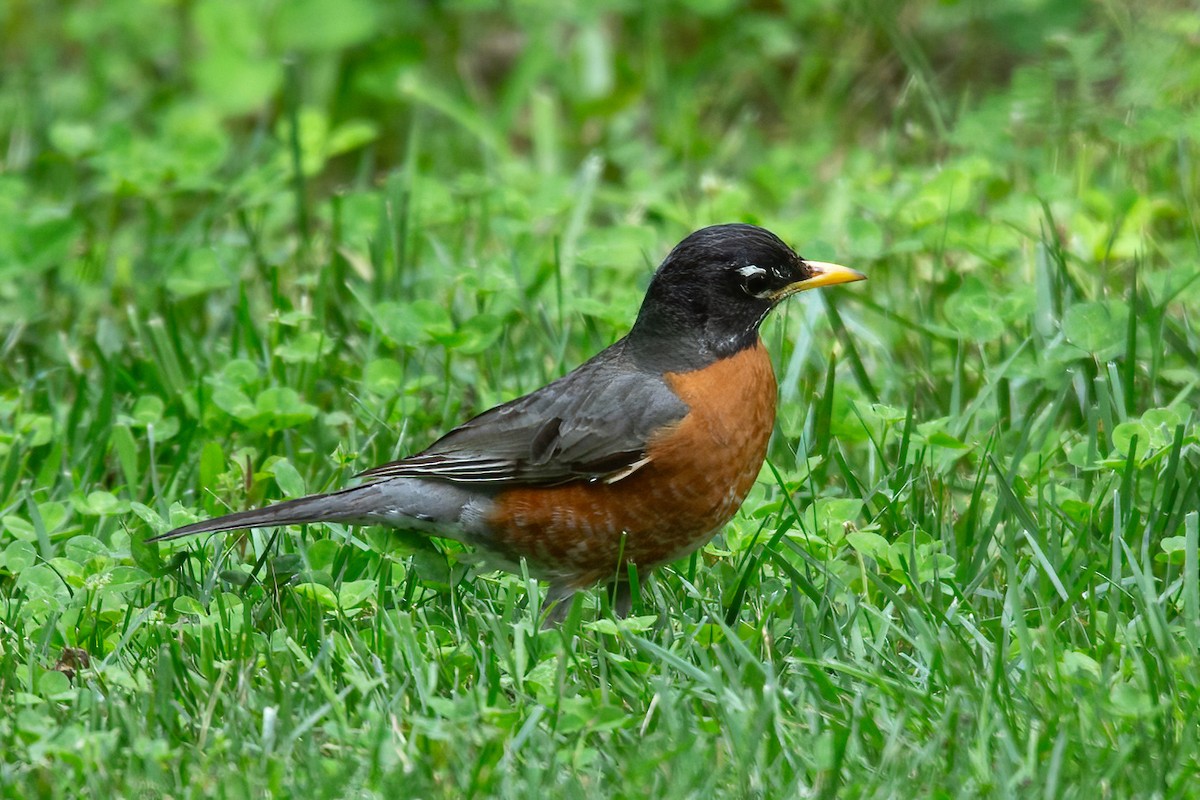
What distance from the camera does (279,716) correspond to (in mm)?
3137

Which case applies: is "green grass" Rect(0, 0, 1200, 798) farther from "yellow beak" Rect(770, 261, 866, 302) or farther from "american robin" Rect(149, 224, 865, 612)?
"yellow beak" Rect(770, 261, 866, 302)

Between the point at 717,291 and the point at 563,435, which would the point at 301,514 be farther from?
the point at 717,291

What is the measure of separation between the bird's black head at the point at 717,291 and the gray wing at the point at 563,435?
0.12 metres

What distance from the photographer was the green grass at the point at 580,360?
3104 millimetres

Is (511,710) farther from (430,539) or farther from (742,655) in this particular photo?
(430,539)

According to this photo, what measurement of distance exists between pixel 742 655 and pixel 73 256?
380cm

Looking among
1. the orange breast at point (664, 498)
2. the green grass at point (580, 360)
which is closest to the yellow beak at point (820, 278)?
the orange breast at point (664, 498)

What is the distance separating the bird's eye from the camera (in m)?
4.14

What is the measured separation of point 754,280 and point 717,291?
0.10 meters

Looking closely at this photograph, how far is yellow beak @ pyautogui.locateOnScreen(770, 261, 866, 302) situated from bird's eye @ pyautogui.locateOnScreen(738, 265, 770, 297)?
38 mm

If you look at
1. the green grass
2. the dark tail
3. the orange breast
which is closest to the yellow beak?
the orange breast

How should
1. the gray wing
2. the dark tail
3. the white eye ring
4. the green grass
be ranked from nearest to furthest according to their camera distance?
the green grass
the dark tail
the gray wing
the white eye ring

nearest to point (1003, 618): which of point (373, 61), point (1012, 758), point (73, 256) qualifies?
point (1012, 758)

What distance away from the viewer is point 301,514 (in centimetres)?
389
